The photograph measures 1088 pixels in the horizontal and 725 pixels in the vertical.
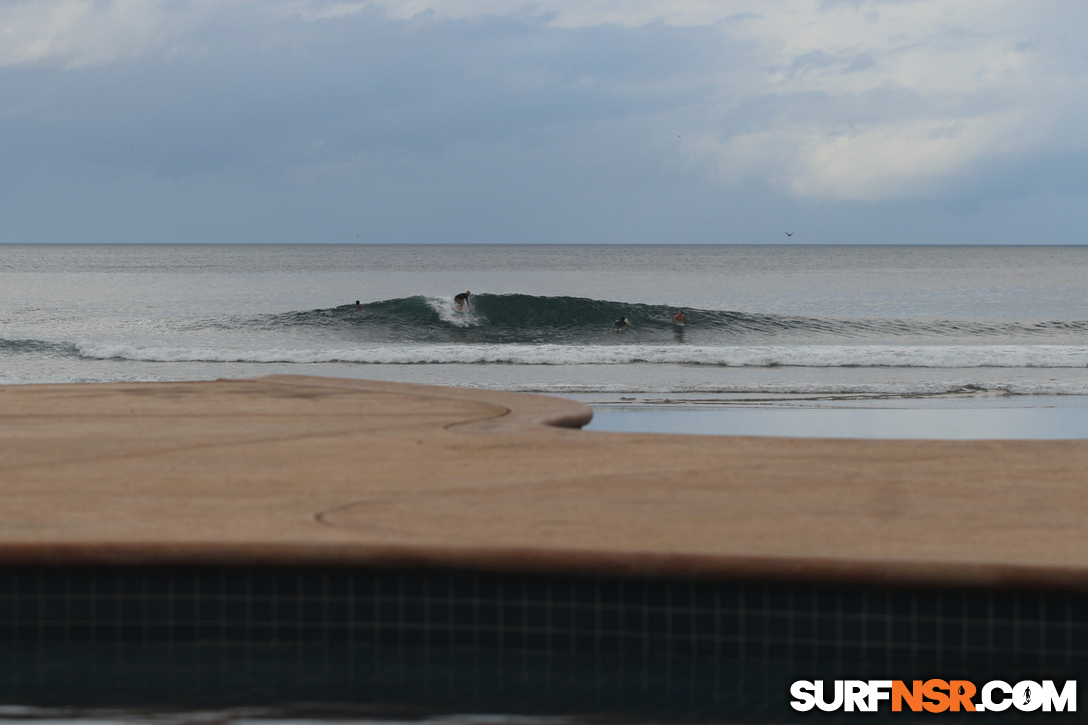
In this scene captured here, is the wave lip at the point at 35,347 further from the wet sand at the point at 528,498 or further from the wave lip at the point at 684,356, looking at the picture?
the wet sand at the point at 528,498

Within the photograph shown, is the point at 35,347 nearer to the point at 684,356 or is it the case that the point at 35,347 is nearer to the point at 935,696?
the point at 684,356

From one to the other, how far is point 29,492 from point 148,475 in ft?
1.48

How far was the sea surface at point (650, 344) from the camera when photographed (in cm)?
1062

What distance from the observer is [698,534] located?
9.96 ft

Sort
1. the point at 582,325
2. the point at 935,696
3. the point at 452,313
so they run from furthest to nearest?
the point at 452,313, the point at 582,325, the point at 935,696

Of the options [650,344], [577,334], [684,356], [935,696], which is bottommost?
[650,344]

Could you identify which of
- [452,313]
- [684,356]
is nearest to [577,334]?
[452,313]

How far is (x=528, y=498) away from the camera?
357 cm

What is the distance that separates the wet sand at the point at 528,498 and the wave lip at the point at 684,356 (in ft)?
35.9

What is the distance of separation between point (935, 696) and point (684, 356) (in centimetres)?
1420

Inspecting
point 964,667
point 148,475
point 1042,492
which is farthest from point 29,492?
point 1042,492

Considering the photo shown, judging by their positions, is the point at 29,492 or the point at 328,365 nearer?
the point at 29,492

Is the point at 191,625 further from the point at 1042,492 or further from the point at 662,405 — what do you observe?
the point at 662,405

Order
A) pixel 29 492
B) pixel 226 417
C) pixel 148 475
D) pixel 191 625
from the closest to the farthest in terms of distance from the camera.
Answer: pixel 191 625 → pixel 29 492 → pixel 148 475 → pixel 226 417
